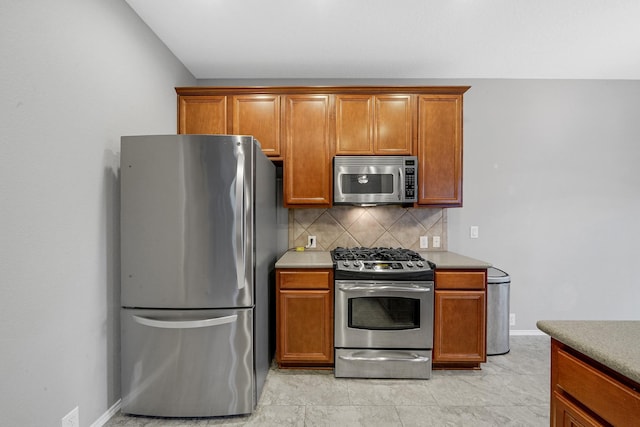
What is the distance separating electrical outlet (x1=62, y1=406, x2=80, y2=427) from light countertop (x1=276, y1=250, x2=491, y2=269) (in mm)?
1425

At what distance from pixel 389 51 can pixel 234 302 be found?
2453mm

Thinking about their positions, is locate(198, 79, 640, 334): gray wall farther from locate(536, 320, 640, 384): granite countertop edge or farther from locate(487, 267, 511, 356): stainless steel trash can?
locate(536, 320, 640, 384): granite countertop edge

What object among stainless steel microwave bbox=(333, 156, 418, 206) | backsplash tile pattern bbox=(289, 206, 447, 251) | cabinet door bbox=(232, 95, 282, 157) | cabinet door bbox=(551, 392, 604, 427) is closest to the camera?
cabinet door bbox=(551, 392, 604, 427)

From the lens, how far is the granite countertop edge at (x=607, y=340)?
0.84m

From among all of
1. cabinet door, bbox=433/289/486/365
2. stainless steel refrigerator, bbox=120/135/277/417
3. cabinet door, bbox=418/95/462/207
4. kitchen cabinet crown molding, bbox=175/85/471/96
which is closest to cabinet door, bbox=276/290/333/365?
stainless steel refrigerator, bbox=120/135/277/417

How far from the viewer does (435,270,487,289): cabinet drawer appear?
95.2 inches

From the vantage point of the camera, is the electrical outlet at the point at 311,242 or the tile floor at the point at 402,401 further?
the electrical outlet at the point at 311,242

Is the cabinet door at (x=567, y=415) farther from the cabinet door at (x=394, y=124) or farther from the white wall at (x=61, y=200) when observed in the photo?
the white wall at (x=61, y=200)

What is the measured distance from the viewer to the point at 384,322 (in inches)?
94.4

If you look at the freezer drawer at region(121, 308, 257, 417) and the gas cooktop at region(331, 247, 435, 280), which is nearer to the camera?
the freezer drawer at region(121, 308, 257, 417)

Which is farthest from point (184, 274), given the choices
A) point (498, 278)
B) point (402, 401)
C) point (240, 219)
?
point (498, 278)

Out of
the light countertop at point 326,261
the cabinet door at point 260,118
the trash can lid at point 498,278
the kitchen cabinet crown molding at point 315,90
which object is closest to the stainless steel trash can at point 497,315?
the trash can lid at point 498,278

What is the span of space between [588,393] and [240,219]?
1755mm

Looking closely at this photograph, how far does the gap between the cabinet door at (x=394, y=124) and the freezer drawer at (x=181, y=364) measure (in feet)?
6.48
